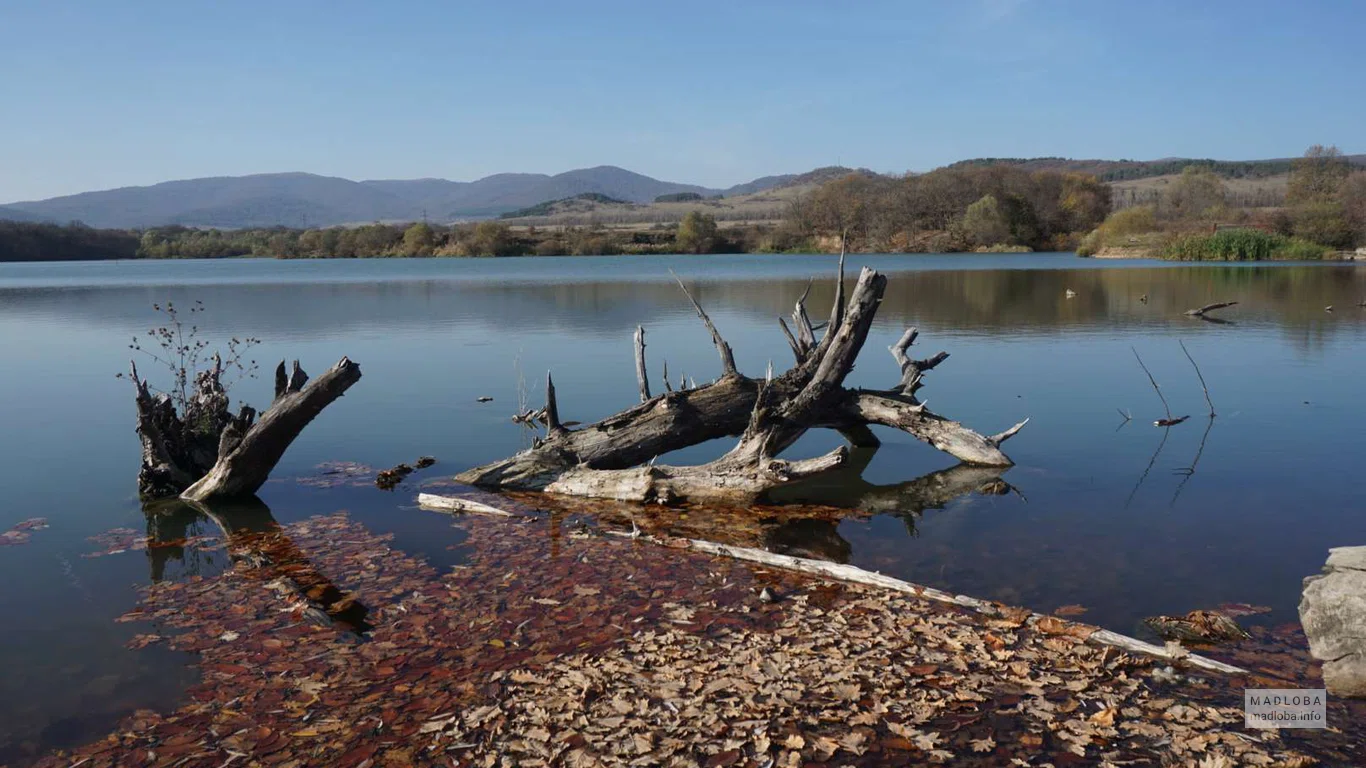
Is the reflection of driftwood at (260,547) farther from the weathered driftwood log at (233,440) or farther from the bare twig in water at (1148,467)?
the bare twig in water at (1148,467)

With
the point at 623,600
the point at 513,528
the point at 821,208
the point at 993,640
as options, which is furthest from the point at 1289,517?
the point at 821,208

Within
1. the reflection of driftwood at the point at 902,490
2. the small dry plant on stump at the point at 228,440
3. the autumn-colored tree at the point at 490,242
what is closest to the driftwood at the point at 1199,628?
the reflection of driftwood at the point at 902,490

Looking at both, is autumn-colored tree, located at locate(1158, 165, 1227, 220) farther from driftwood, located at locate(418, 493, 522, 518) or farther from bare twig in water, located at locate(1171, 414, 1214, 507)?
driftwood, located at locate(418, 493, 522, 518)

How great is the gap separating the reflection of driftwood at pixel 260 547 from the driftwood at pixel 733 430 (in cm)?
221

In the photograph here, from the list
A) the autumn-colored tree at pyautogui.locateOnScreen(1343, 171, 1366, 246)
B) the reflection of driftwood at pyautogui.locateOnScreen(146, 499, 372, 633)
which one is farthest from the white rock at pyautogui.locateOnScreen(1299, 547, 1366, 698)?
the autumn-colored tree at pyautogui.locateOnScreen(1343, 171, 1366, 246)

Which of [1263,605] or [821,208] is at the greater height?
[821,208]

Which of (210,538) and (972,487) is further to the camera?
(972,487)

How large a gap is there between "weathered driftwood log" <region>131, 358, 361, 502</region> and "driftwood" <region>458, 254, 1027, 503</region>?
5.86 feet

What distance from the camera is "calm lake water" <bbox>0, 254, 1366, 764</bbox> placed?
7.32 meters

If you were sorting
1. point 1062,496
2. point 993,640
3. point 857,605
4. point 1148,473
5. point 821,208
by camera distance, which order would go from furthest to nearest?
point 821,208 < point 1148,473 < point 1062,496 < point 857,605 < point 993,640

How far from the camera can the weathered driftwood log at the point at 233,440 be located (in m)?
10.1

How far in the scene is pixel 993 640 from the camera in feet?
20.5

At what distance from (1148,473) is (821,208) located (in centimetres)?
9104

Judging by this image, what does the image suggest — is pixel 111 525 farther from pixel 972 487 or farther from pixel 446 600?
pixel 972 487
